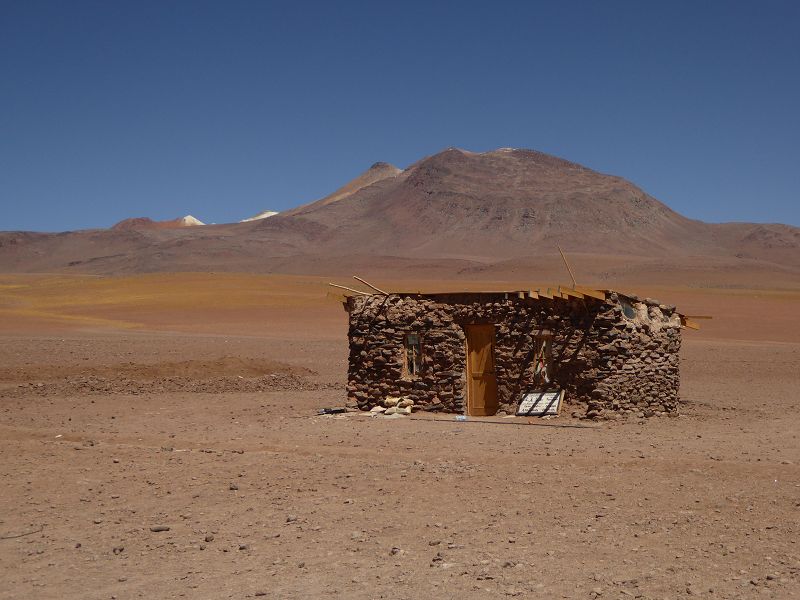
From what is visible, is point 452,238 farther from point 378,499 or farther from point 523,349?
point 378,499

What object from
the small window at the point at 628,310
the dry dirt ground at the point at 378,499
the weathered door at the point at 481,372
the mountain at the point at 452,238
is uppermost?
the mountain at the point at 452,238

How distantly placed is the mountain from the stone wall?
368 ft

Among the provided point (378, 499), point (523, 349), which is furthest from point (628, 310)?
point (378, 499)

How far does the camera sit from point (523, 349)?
59.4 ft

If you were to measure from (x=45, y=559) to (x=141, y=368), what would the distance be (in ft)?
61.1

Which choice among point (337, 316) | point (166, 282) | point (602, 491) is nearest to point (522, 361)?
point (602, 491)

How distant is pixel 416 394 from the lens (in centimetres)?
1884

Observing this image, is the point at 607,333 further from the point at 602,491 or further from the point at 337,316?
the point at 337,316

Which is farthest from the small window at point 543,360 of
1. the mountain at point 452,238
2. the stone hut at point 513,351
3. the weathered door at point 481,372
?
the mountain at point 452,238

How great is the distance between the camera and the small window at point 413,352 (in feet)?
61.5

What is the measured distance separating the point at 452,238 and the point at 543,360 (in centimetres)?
15193

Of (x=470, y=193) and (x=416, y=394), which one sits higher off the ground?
(x=470, y=193)

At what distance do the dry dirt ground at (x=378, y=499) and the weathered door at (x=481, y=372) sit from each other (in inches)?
32.4

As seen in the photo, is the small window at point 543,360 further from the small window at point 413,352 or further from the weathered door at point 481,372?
A: the small window at point 413,352
